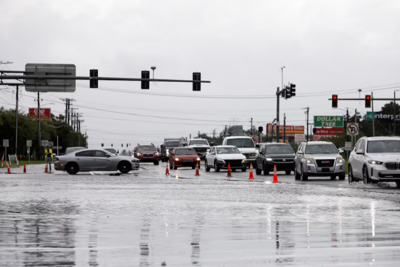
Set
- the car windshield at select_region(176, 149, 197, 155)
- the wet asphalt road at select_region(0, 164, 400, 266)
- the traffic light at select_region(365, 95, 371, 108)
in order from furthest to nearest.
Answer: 1. the car windshield at select_region(176, 149, 197, 155)
2. the traffic light at select_region(365, 95, 371, 108)
3. the wet asphalt road at select_region(0, 164, 400, 266)

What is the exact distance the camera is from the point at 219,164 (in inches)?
1731

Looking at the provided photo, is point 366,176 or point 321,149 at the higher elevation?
point 321,149

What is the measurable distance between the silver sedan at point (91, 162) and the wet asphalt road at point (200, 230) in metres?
20.4

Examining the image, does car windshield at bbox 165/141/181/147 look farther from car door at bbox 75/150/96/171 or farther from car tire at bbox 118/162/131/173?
car door at bbox 75/150/96/171

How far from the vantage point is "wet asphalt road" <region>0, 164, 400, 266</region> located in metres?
9.01

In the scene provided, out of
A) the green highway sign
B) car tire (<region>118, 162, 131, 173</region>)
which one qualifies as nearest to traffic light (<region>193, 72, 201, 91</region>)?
car tire (<region>118, 162, 131, 173</region>)

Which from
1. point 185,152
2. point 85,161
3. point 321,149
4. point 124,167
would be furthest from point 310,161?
point 185,152

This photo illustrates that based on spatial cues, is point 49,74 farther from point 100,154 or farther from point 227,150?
point 227,150

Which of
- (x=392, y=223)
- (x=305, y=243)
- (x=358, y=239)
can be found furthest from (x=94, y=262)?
(x=392, y=223)

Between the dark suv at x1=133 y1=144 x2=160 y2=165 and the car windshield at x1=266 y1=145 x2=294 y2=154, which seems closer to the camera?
the car windshield at x1=266 y1=145 x2=294 y2=154

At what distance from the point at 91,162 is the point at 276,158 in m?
10.5

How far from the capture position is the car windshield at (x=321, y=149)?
33531 mm

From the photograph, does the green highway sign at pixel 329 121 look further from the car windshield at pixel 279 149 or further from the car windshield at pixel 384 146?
the car windshield at pixel 384 146

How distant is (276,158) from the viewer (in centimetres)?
3919
